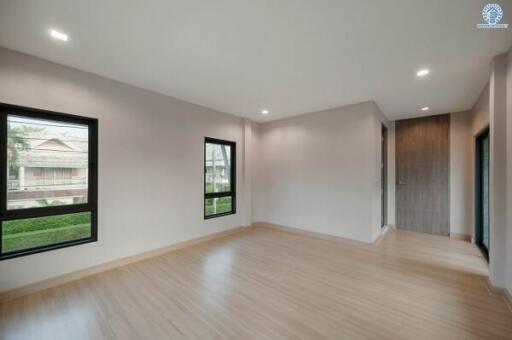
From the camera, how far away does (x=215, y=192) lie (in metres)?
4.71

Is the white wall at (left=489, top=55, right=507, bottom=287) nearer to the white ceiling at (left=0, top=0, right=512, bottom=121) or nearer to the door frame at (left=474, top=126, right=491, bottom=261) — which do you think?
the white ceiling at (left=0, top=0, right=512, bottom=121)

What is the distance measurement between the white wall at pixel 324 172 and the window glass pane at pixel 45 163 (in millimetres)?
3747

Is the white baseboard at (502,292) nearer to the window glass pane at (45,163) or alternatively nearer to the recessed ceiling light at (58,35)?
the window glass pane at (45,163)

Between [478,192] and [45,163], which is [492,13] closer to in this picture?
[478,192]

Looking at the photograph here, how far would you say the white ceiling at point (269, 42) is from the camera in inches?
69.0

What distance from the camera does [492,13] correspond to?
1.77 metres

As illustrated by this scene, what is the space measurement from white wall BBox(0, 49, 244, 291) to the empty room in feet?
0.07

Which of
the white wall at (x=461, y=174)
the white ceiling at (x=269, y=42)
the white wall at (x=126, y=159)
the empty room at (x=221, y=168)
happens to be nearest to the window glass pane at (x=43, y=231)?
the empty room at (x=221, y=168)

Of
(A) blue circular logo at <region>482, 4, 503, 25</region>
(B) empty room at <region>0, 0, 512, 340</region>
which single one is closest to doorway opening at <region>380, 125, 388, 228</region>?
(B) empty room at <region>0, 0, 512, 340</region>

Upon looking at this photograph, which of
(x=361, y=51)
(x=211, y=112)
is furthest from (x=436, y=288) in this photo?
(x=211, y=112)

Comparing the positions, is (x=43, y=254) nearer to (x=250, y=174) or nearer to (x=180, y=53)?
(x=180, y=53)

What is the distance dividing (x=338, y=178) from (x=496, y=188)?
2195mm

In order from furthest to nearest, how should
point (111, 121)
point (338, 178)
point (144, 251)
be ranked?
point (338, 178) → point (144, 251) → point (111, 121)

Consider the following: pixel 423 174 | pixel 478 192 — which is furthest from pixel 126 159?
pixel 478 192
